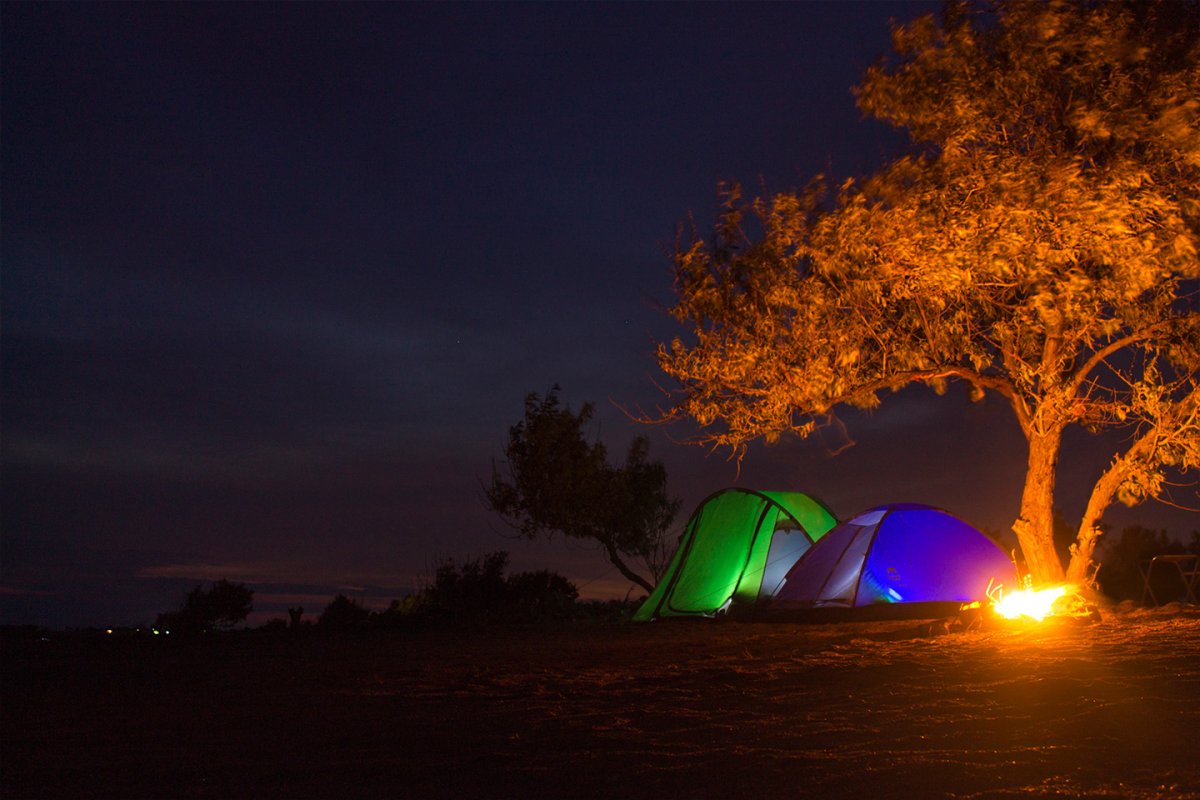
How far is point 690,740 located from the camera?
5.27m

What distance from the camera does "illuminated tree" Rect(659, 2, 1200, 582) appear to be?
11.1m

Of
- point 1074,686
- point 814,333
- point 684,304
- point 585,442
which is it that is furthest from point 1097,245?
point 585,442

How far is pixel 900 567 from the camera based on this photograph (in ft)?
46.2

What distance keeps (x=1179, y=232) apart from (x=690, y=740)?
9.03m

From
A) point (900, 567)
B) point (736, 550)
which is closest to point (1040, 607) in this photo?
point (900, 567)

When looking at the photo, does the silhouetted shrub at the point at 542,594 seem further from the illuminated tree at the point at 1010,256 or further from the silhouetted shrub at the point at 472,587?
the illuminated tree at the point at 1010,256

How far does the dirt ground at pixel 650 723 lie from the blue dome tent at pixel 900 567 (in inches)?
160

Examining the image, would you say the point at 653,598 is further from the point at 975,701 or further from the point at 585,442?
the point at 975,701

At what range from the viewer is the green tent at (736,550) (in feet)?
52.4

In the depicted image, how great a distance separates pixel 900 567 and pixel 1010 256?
497 centimetres

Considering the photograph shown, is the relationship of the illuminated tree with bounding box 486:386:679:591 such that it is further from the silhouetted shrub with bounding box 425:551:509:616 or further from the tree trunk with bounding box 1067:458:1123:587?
the tree trunk with bounding box 1067:458:1123:587

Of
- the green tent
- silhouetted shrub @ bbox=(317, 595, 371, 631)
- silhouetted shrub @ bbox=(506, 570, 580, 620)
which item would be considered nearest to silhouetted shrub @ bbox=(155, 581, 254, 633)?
silhouetted shrub @ bbox=(317, 595, 371, 631)

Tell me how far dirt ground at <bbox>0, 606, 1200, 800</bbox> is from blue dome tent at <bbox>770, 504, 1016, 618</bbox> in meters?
4.06

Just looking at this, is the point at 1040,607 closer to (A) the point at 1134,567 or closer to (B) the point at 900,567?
(B) the point at 900,567
